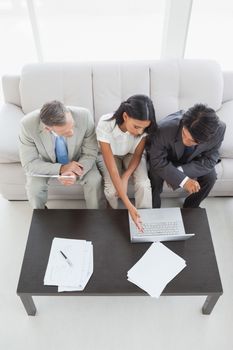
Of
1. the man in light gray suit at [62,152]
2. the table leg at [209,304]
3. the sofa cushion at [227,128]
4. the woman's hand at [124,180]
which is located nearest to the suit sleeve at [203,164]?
the sofa cushion at [227,128]

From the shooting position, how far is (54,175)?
5.60 ft

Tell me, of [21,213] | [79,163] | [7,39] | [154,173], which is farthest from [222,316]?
[7,39]

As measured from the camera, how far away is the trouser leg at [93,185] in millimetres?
1776

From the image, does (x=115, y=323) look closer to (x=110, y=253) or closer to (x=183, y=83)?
(x=110, y=253)

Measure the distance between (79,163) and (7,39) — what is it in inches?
68.1

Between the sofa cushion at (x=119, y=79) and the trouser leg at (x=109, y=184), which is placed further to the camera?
the sofa cushion at (x=119, y=79)

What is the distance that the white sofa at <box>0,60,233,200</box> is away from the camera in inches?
76.1

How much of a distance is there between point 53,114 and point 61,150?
360 millimetres

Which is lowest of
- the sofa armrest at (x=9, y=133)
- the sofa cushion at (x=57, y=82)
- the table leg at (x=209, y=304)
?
the table leg at (x=209, y=304)

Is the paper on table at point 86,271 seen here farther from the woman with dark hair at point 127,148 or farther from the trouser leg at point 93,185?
the trouser leg at point 93,185

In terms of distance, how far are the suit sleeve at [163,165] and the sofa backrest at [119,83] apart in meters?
0.42

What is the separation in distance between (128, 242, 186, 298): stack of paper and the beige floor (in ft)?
1.27

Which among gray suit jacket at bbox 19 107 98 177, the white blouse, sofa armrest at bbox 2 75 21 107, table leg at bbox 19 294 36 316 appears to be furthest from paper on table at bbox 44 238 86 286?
sofa armrest at bbox 2 75 21 107

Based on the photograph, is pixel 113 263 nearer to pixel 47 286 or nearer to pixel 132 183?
pixel 47 286
